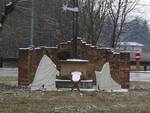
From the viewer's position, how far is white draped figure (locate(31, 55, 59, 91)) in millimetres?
18781

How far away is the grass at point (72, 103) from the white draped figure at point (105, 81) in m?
1.88

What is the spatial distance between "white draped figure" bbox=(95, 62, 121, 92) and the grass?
1.88 metres

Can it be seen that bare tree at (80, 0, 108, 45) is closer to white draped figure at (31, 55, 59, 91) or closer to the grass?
white draped figure at (31, 55, 59, 91)

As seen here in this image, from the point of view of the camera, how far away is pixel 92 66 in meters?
19.8

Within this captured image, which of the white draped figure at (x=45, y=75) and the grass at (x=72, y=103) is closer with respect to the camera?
the grass at (x=72, y=103)

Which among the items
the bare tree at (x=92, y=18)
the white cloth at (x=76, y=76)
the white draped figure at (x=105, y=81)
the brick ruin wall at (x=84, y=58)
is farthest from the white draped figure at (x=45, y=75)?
the bare tree at (x=92, y=18)

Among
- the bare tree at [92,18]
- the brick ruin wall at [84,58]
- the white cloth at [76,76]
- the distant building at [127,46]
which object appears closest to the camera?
the white cloth at [76,76]

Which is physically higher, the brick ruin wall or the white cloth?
the brick ruin wall

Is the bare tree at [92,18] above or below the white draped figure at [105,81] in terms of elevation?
above

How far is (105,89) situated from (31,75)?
2857 mm

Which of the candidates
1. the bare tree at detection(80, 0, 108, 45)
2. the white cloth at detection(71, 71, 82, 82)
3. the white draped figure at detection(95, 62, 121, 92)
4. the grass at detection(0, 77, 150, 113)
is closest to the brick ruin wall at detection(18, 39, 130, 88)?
the white draped figure at detection(95, 62, 121, 92)

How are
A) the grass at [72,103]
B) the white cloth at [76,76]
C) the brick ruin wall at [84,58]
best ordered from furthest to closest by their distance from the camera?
the brick ruin wall at [84,58] → the white cloth at [76,76] → the grass at [72,103]

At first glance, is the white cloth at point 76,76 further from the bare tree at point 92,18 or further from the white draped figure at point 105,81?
the bare tree at point 92,18

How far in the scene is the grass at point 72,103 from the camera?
12.4 m
